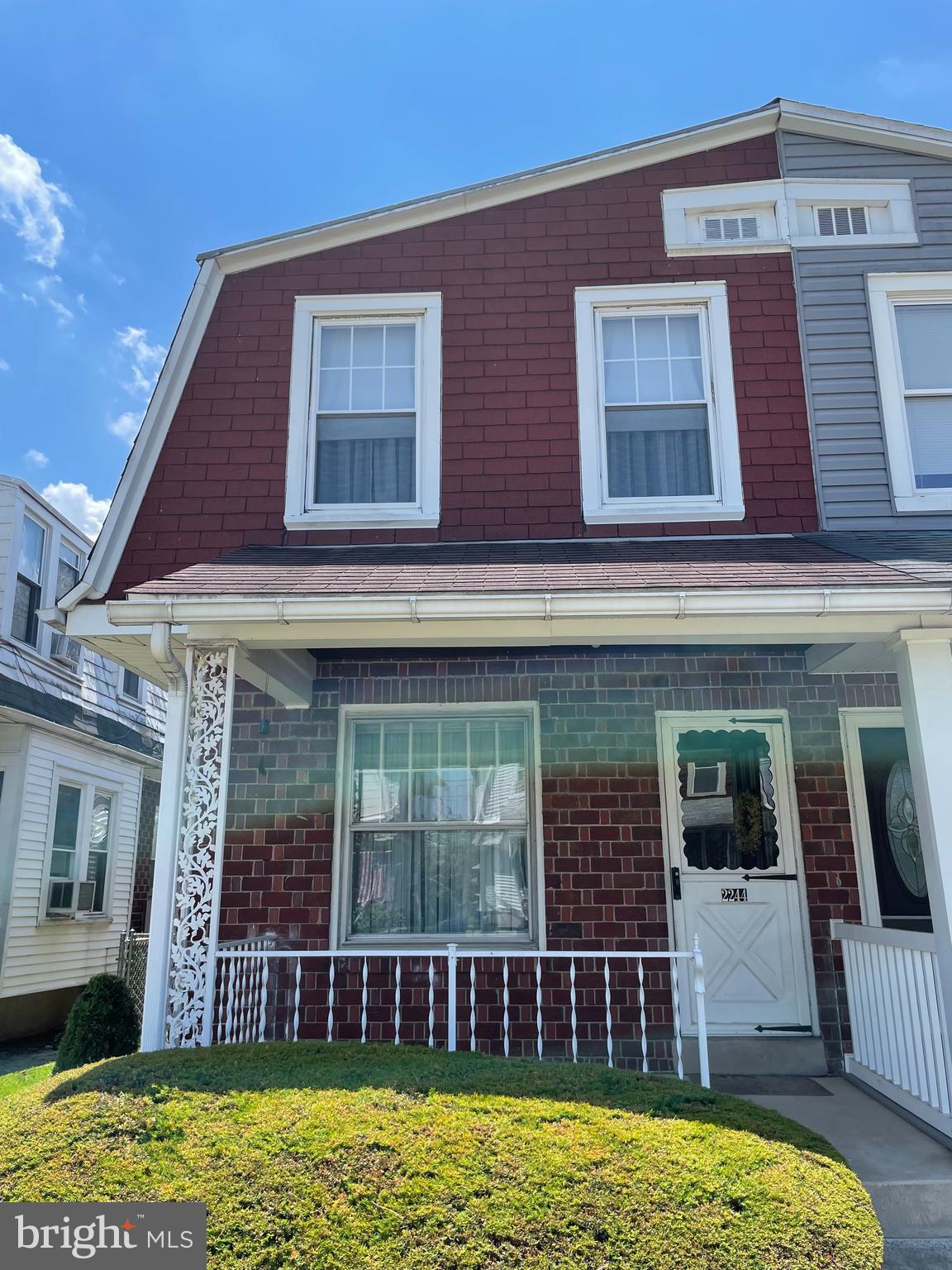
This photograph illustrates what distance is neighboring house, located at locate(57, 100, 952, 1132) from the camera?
636cm

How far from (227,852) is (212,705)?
6.35 feet

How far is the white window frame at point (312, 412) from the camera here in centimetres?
677

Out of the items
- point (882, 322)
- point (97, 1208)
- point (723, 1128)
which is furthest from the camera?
point (882, 322)

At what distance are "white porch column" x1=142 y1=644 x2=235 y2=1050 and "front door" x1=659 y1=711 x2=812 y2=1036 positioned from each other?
3.10 metres

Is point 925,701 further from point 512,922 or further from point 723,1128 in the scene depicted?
point 512,922

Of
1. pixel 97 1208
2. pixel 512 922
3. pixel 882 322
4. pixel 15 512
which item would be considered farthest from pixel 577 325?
pixel 15 512

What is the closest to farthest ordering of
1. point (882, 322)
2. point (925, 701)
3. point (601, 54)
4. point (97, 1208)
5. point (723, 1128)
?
point (97, 1208)
point (723, 1128)
point (925, 701)
point (882, 322)
point (601, 54)

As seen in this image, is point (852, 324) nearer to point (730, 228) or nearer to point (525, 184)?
point (730, 228)

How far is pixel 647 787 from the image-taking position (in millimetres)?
6645

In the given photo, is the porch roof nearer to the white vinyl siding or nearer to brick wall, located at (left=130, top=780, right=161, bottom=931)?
the white vinyl siding

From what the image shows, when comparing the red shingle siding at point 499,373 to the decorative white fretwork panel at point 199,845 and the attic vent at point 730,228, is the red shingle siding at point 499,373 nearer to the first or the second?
the attic vent at point 730,228

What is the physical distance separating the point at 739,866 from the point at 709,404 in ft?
10.6

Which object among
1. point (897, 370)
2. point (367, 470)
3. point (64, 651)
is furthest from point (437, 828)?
point (64, 651)

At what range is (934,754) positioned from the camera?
15.9 feet
